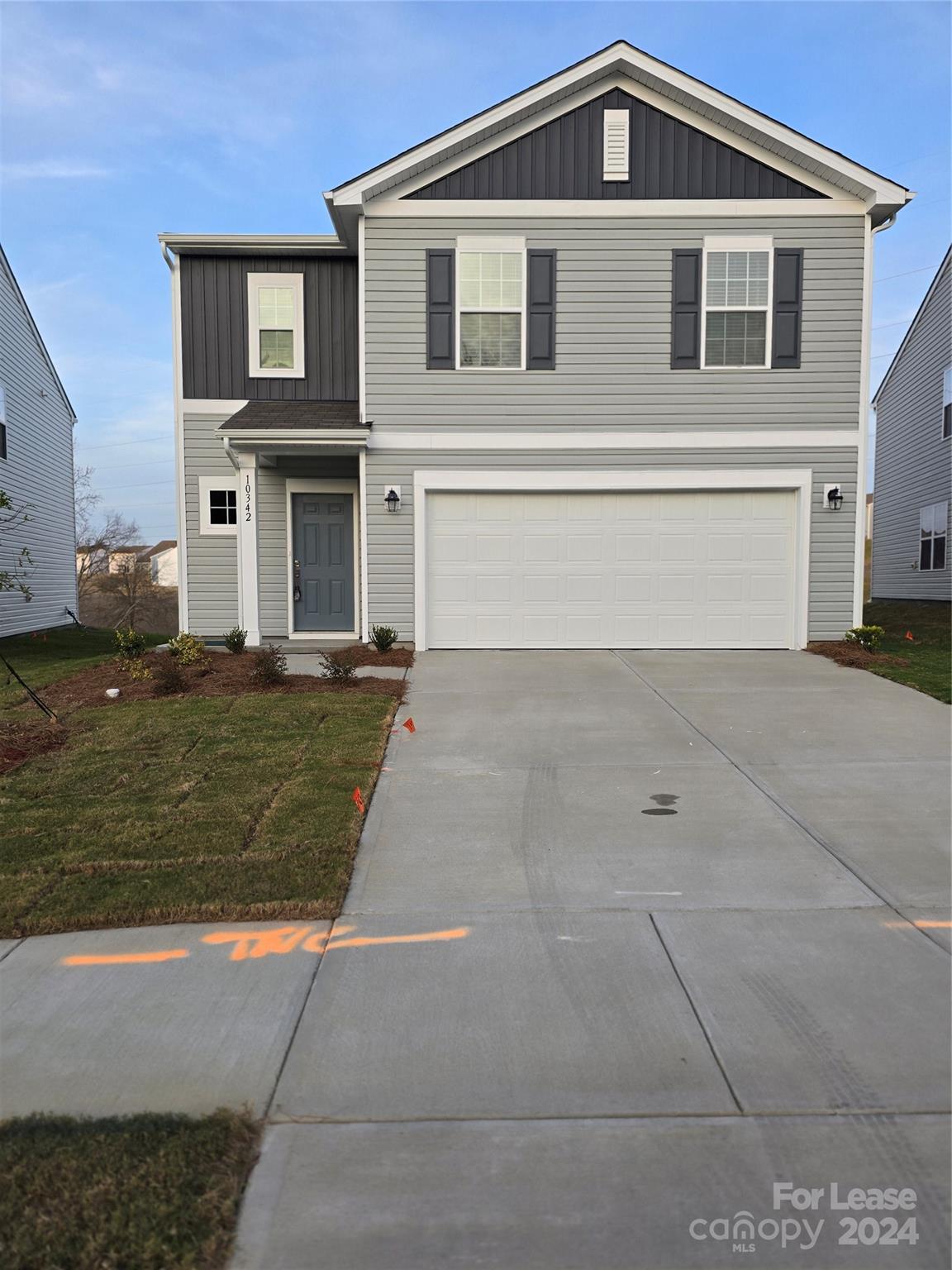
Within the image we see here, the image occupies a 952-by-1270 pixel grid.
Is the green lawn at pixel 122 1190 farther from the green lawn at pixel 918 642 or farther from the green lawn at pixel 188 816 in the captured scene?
the green lawn at pixel 918 642

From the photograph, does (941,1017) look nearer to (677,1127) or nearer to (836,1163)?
(836,1163)

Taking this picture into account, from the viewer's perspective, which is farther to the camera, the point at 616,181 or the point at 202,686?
the point at 616,181

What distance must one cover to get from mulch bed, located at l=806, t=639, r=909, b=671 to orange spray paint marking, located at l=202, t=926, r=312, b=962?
353 inches

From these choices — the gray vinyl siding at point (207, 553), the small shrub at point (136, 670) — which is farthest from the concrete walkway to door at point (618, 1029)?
the gray vinyl siding at point (207, 553)

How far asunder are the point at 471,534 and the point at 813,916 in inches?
356

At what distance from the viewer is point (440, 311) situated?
1241 cm

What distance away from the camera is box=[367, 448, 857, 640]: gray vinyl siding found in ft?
41.2

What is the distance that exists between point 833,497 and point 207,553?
9.15 meters

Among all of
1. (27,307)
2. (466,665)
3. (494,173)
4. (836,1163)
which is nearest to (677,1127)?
(836,1163)

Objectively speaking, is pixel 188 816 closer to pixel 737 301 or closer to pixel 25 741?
pixel 25 741

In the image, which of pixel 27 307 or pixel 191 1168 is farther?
pixel 27 307

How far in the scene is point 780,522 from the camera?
12750mm

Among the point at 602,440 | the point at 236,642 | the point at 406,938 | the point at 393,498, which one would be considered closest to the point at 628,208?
the point at 602,440

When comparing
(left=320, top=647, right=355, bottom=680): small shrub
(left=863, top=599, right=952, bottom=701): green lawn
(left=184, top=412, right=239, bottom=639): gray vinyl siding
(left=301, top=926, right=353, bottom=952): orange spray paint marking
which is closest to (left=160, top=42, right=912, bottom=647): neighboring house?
(left=184, top=412, right=239, bottom=639): gray vinyl siding
